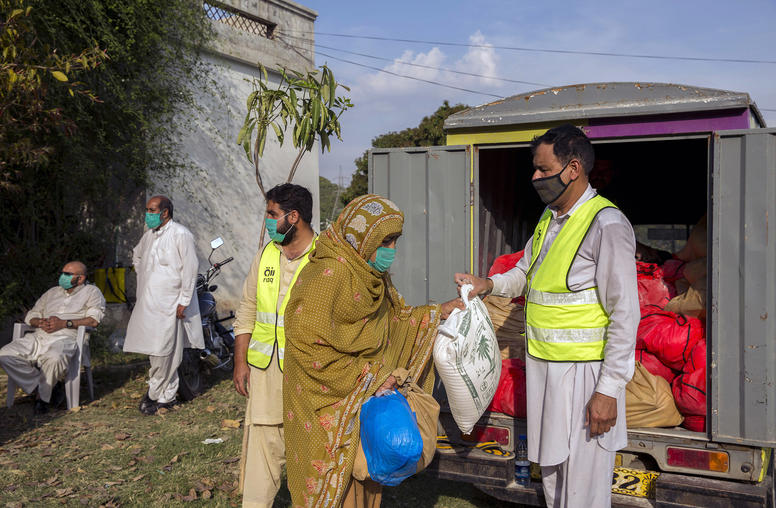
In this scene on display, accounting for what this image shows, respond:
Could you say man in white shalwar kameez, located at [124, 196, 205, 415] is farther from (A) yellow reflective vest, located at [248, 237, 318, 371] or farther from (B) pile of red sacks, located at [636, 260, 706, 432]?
(B) pile of red sacks, located at [636, 260, 706, 432]

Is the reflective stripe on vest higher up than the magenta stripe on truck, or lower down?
lower down

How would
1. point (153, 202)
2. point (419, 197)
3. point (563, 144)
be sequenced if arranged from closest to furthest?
1. point (563, 144)
2. point (419, 197)
3. point (153, 202)

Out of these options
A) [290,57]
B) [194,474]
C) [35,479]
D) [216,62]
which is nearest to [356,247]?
[194,474]

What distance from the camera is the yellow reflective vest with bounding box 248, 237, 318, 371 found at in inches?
126

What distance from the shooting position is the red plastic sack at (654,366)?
147 inches

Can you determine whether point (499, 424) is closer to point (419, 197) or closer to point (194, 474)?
point (419, 197)

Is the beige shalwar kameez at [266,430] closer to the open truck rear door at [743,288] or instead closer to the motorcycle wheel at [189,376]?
the open truck rear door at [743,288]

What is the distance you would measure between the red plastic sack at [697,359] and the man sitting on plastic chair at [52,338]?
A: 17.8ft

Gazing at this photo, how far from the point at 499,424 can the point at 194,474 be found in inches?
89.8

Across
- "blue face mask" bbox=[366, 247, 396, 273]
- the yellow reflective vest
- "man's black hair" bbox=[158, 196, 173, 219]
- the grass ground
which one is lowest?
the grass ground

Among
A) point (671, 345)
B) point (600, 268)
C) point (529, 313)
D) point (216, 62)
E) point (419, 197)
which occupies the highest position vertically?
point (216, 62)

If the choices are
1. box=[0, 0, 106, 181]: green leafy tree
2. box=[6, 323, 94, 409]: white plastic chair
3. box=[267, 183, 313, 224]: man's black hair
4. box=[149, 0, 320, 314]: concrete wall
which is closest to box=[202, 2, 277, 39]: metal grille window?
box=[149, 0, 320, 314]: concrete wall

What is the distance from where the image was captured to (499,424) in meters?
3.64

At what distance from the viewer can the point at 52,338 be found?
6203 mm
